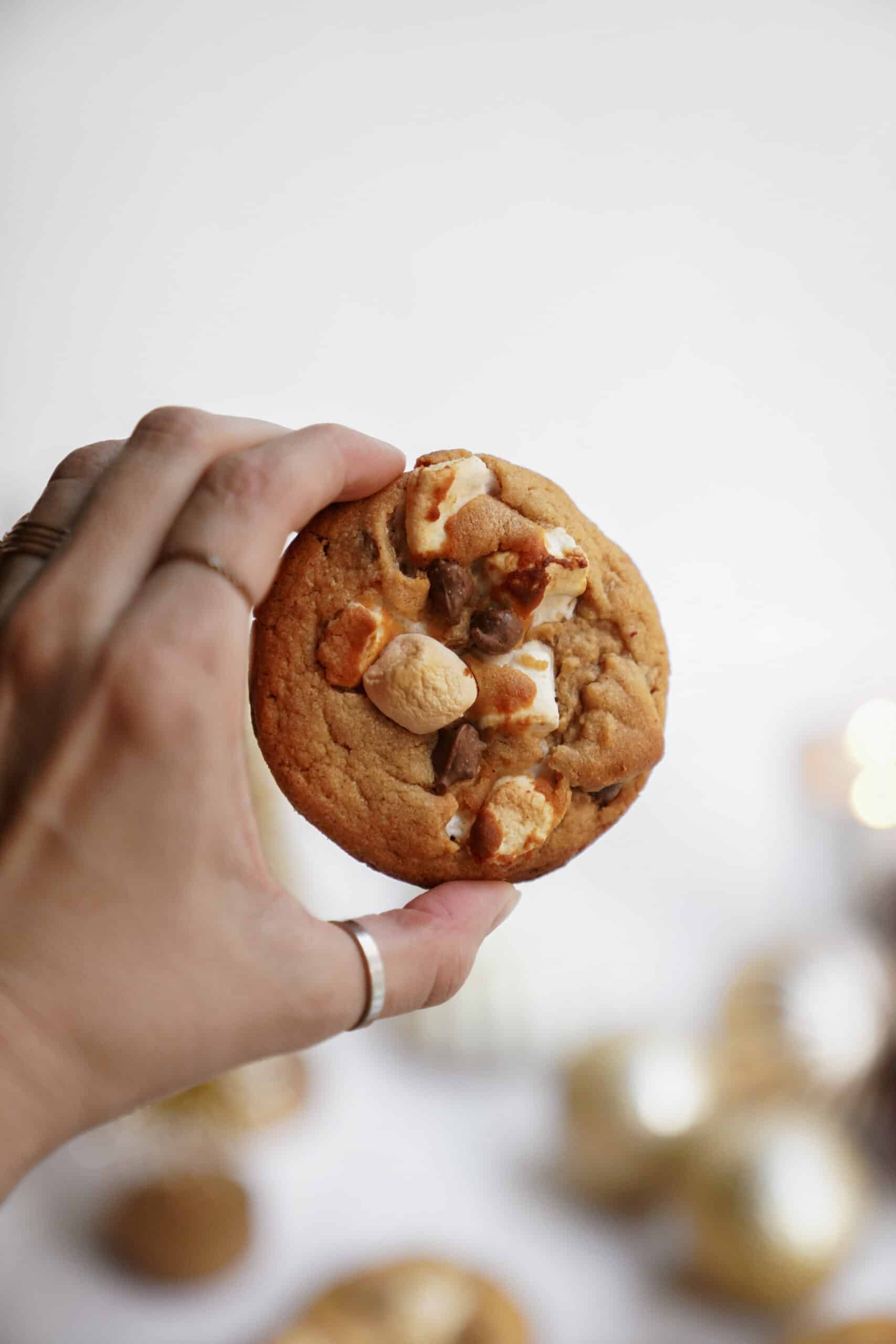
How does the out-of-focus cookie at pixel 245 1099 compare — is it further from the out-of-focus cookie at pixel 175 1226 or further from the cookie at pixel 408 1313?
the cookie at pixel 408 1313

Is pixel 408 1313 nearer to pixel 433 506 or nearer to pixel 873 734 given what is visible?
pixel 433 506

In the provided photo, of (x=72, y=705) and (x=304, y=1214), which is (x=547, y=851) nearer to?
(x=72, y=705)

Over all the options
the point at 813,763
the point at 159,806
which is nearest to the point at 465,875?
the point at 159,806

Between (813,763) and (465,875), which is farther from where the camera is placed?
(813,763)

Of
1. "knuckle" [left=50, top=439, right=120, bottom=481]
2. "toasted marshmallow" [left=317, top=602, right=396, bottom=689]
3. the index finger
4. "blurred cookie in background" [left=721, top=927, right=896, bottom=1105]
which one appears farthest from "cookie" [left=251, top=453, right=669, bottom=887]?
"blurred cookie in background" [left=721, top=927, right=896, bottom=1105]

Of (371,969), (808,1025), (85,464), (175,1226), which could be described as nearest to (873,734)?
(808,1025)

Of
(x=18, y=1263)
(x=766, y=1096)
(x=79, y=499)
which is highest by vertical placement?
(x=79, y=499)

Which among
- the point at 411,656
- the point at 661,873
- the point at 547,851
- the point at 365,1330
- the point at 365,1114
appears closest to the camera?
the point at 411,656
